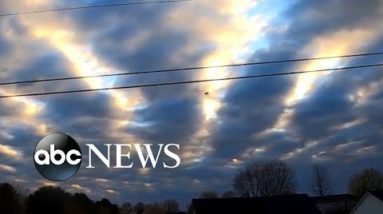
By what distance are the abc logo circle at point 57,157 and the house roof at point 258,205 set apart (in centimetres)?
4208

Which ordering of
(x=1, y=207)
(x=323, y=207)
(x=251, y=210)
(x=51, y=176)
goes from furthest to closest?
1. (x=323, y=207)
2. (x=251, y=210)
3. (x=1, y=207)
4. (x=51, y=176)

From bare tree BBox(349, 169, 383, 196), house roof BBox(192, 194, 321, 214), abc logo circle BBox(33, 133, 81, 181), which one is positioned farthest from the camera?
bare tree BBox(349, 169, 383, 196)

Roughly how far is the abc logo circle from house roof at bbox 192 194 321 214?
138 feet

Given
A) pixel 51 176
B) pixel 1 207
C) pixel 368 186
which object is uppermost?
pixel 368 186

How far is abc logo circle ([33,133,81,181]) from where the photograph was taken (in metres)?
18.0

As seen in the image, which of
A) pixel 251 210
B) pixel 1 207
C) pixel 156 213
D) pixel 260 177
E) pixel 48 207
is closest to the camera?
pixel 1 207

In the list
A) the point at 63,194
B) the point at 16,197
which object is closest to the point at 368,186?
the point at 63,194

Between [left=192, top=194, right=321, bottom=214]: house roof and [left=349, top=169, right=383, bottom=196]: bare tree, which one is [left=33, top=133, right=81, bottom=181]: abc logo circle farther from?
[left=349, top=169, right=383, bottom=196]: bare tree

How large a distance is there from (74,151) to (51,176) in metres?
1.35

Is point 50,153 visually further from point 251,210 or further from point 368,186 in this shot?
point 368,186

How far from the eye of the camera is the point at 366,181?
101 metres

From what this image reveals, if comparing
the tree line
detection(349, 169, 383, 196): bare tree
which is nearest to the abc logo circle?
the tree line

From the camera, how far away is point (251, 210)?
6103cm

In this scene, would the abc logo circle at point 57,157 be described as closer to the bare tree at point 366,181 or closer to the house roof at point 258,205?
the house roof at point 258,205
